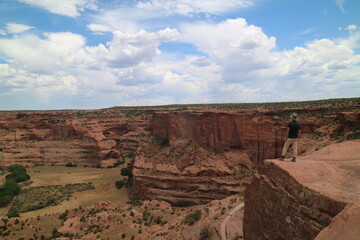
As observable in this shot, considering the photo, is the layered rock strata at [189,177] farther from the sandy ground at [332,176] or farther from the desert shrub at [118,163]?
the desert shrub at [118,163]

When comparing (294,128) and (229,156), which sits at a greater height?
(294,128)

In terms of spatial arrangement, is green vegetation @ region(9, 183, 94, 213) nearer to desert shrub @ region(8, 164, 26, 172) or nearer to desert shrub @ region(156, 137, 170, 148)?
desert shrub @ region(8, 164, 26, 172)

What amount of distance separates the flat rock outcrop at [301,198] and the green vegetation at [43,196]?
96.5ft

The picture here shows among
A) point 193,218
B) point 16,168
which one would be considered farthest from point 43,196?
point 193,218

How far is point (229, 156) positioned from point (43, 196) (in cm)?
2565

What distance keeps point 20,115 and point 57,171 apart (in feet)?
121

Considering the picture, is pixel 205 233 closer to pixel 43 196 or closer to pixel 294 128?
pixel 294 128

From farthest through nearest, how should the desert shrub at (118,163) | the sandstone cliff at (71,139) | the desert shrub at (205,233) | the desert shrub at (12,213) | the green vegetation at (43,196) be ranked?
the sandstone cliff at (71,139), the desert shrub at (118,163), the green vegetation at (43,196), the desert shrub at (12,213), the desert shrub at (205,233)

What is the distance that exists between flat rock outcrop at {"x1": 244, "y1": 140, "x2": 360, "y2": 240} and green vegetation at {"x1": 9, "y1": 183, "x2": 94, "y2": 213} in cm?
2942

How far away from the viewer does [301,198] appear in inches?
290

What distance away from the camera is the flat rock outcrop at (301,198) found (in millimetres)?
6653

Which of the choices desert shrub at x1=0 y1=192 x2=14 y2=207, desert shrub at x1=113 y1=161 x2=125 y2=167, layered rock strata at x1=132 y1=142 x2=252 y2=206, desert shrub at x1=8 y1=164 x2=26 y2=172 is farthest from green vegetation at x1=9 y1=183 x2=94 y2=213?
desert shrub at x1=113 y1=161 x2=125 y2=167

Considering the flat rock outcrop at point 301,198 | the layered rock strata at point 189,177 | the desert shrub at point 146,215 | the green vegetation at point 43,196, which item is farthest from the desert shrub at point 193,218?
the green vegetation at point 43,196

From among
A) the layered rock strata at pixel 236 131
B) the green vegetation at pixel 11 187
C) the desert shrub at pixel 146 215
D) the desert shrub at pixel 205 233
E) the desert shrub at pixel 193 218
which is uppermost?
the layered rock strata at pixel 236 131
